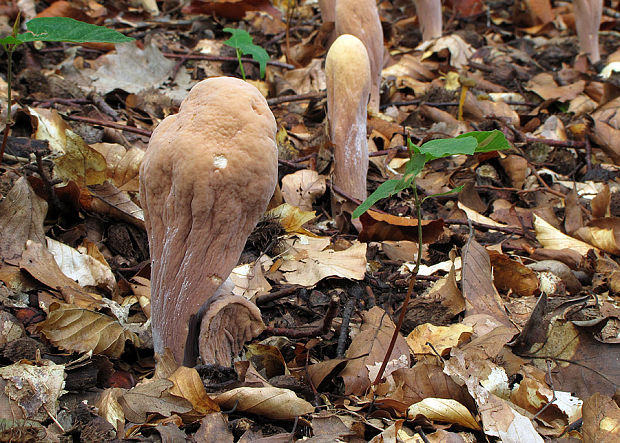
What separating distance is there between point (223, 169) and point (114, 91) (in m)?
2.93

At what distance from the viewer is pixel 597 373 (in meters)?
2.16

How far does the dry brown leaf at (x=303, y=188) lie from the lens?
3320 millimetres

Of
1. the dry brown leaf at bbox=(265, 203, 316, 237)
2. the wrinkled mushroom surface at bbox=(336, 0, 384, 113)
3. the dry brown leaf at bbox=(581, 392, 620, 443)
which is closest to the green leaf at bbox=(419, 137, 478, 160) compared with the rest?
the dry brown leaf at bbox=(581, 392, 620, 443)

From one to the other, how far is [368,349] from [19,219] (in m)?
1.58

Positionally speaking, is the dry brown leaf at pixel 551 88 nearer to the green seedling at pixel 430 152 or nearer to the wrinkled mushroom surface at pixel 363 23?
the wrinkled mushroom surface at pixel 363 23

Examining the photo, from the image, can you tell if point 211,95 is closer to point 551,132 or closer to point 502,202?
point 502,202

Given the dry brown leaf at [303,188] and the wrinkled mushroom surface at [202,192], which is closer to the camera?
the wrinkled mushroom surface at [202,192]

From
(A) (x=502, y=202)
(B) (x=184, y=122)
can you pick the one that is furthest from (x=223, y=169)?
(A) (x=502, y=202)

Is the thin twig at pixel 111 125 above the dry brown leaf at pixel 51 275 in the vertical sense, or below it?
above

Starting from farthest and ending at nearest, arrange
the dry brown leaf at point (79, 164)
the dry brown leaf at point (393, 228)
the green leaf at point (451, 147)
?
the dry brown leaf at point (393, 228) < the dry brown leaf at point (79, 164) < the green leaf at point (451, 147)

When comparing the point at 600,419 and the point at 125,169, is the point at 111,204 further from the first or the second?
the point at 600,419

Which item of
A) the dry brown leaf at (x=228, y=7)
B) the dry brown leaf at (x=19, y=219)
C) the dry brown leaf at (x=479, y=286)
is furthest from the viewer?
the dry brown leaf at (x=228, y=7)

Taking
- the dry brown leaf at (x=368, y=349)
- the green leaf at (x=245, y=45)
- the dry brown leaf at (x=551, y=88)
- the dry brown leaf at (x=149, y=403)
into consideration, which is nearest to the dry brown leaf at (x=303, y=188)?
the green leaf at (x=245, y=45)

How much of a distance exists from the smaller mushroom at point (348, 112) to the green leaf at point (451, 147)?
1.46 meters
